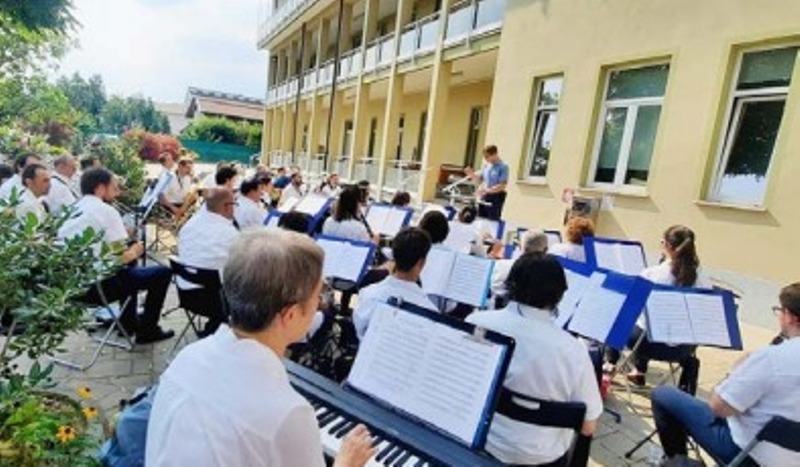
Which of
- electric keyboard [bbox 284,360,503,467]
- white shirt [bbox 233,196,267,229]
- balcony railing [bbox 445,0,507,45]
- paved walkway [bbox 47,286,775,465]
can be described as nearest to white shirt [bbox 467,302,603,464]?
electric keyboard [bbox 284,360,503,467]

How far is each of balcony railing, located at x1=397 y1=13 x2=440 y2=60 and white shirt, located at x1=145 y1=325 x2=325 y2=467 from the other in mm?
13919

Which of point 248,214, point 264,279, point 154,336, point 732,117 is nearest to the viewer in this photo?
point 264,279

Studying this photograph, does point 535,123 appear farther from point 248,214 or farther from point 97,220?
point 97,220

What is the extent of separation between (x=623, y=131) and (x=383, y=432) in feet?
26.7

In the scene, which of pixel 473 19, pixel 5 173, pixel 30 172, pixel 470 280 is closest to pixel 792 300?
pixel 470 280

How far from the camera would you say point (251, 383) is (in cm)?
123

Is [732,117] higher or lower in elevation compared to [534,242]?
higher

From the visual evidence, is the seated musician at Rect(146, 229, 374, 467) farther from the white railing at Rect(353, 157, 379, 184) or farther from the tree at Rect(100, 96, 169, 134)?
the tree at Rect(100, 96, 169, 134)

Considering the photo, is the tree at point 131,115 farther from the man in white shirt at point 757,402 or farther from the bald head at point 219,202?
the man in white shirt at point 757,402

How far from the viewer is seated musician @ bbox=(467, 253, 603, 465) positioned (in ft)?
6.98

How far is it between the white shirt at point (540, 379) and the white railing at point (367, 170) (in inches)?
602

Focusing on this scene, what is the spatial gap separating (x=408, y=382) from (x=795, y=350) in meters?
1.87

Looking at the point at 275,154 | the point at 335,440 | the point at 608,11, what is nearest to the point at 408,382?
the point at 335,440

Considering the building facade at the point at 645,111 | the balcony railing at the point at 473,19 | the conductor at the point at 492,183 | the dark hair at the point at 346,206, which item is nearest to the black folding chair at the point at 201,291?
the dark hair at the point at 346,206
